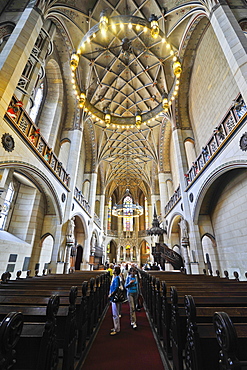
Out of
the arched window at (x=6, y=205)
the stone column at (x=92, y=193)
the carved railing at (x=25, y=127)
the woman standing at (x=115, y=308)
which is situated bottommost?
the woman standing at (x=115, y=308)

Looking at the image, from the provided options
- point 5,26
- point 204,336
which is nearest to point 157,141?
point 5,26

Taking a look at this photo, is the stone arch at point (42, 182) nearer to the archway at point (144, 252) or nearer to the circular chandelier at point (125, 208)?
the circular chandelier at point (125, 208)

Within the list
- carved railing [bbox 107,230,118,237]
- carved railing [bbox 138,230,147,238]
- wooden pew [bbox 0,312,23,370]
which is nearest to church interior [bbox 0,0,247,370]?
wooden pew [bbox 0,312,23,370]

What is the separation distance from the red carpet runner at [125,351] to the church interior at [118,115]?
20.2 inches

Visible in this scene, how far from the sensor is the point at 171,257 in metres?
13.0

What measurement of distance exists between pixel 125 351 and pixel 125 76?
17572 millimetres

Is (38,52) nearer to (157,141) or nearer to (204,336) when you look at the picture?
(204,336)

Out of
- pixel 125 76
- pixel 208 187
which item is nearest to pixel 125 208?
pixel 125 76

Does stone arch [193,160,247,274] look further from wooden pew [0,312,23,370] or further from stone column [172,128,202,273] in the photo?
wooden pew [0,312,23,370]

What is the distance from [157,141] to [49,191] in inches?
547

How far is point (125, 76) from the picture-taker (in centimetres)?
1541

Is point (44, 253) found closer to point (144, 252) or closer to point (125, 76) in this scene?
point (125, 76)

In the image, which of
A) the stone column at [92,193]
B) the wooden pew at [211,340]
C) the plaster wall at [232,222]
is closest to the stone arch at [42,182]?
the wooden pew at [211,340]

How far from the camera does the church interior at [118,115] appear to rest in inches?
246
